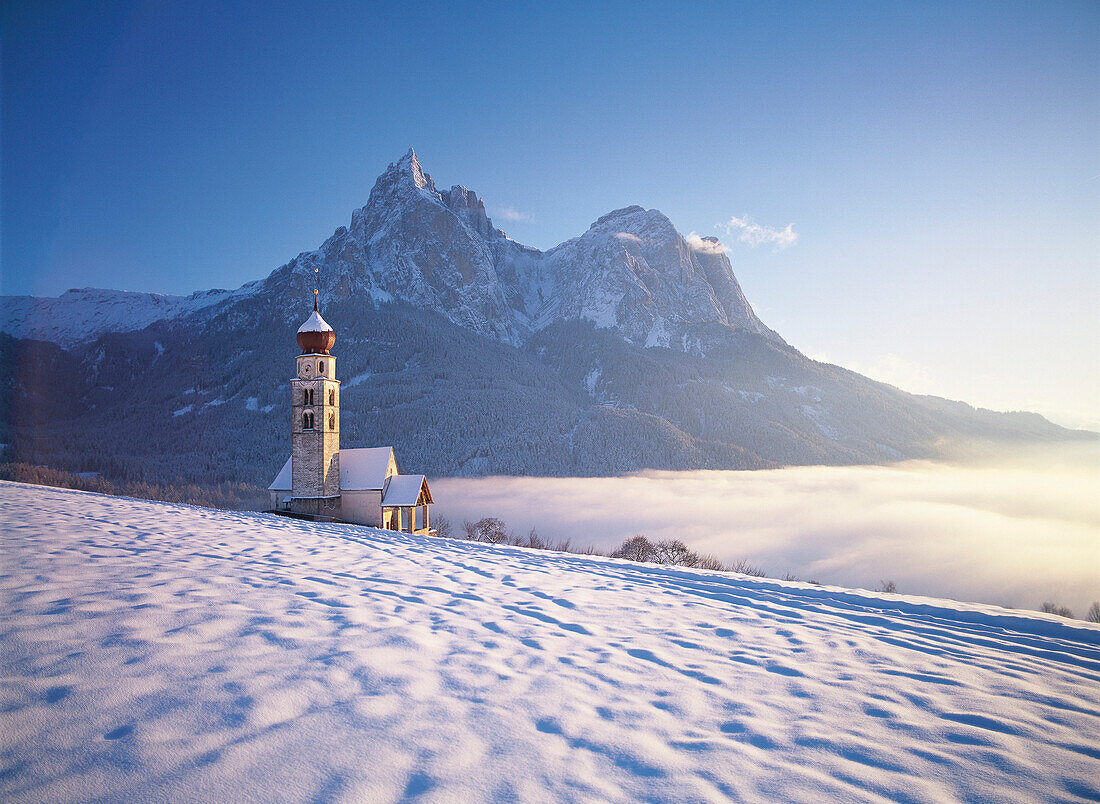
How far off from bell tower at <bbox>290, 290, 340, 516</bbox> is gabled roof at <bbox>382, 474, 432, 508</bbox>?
10.6 ft

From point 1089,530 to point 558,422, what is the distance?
131895 millimetres

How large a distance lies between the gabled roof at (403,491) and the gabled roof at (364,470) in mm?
613

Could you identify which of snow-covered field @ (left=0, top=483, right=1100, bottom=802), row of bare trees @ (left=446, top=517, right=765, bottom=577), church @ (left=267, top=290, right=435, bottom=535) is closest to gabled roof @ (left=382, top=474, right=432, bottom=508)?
church @ (left=267, top=290, right=435, bottom=535)

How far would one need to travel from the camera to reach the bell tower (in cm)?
3206

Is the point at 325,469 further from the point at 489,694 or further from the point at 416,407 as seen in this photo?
the point at 416,407

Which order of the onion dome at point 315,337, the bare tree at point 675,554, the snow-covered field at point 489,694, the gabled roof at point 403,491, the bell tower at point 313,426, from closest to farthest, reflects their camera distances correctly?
1. the snow-covered field at point 489,694
2. the bell tower at point 313,426
3. the onion dome at point 315,337
4. the gabled roof at point 403,491
5. the bare tree at point 675,554

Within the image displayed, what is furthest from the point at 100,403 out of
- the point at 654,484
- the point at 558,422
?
the point at 654,484

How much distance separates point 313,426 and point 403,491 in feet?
23.4

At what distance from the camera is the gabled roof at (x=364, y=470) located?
33094 mm

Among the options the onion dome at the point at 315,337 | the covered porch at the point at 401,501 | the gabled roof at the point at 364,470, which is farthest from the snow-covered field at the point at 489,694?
the onion dome at the point at 315,337

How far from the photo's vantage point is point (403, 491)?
3341 cm

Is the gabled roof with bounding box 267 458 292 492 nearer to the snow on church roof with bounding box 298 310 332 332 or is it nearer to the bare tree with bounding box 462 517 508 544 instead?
the snow on church roof with bounding box 298 310 332 332

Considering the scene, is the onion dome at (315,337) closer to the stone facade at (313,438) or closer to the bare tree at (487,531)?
the stone facade at (313,438)

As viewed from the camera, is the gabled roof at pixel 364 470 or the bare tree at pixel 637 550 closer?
the gabled roof at pixel 364 470
